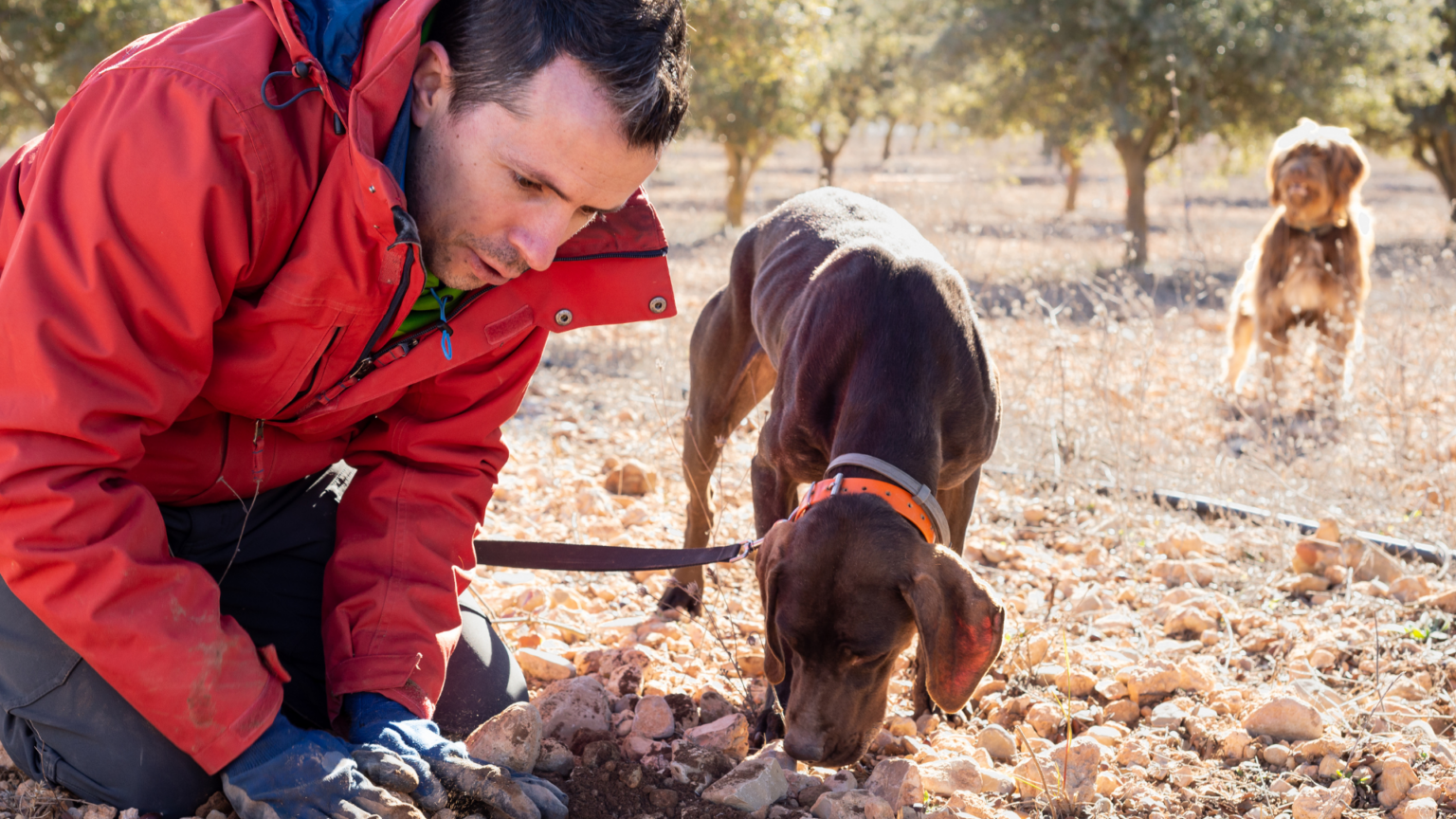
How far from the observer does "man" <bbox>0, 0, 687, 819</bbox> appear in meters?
1.85

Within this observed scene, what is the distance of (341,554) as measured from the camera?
8.43ft

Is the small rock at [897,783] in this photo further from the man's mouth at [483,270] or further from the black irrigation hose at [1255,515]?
the black irrigation hose at [1255,515]

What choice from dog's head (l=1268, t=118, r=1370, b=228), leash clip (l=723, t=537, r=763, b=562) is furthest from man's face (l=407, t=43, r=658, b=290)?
dog's head (l=1268, t=118, r=1370, b=228)

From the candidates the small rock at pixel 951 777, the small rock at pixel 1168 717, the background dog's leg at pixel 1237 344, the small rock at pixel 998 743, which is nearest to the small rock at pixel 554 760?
the small rock at pixel 951 777

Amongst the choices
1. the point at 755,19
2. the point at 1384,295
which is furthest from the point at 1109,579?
the point at 755,19

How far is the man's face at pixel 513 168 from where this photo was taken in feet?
6.68

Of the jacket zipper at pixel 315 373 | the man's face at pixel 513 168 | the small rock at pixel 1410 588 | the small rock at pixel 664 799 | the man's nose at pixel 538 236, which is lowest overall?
the small rock at pixel 1410 588

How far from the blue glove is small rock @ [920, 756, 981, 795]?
0.87m

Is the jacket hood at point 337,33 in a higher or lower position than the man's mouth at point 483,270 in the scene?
higher

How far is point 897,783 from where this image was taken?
2.39m

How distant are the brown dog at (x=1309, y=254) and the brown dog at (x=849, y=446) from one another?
13.7 ft

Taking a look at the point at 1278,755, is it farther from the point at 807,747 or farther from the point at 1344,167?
the point at 1344,167

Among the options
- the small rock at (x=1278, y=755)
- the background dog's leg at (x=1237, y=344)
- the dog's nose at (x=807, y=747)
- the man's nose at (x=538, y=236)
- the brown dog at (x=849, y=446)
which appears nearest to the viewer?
the man's nose at (x=538, y=236)

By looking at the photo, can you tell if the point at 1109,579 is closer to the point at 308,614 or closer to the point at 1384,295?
the point at 308,614
